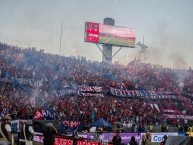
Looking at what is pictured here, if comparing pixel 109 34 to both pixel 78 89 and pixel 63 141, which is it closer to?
pixel 78 89

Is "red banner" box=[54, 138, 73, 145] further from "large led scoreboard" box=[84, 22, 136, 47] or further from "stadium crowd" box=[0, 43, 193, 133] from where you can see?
"large led scoreboard" box=[84, 22, 136, 47]

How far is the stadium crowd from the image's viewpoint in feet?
100

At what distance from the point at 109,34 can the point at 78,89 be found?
78.7 feet

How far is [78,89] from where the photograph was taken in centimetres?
3809

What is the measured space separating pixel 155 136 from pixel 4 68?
1676 centimetres

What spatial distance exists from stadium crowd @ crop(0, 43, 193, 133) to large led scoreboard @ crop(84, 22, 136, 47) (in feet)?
25.6

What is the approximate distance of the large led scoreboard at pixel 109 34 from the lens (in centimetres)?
5796

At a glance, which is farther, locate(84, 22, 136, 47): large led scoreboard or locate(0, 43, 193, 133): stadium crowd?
locate(84, 22, 136, 47): large led scoreboard

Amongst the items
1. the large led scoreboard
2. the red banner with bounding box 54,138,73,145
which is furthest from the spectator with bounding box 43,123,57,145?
the large led scoreboard

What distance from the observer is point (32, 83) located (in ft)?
116

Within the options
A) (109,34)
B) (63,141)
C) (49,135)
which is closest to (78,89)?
(63,141)

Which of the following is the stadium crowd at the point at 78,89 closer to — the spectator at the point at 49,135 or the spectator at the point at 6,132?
the spectator at the point at 49,135

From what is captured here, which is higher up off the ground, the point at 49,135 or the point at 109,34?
the point at 109,34

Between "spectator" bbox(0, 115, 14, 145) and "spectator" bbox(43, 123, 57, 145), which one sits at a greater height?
"spectator" bbox(0, 115, 14, 145)
